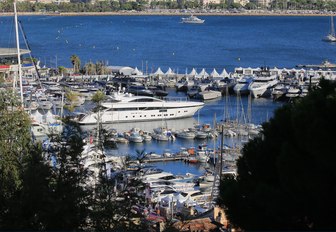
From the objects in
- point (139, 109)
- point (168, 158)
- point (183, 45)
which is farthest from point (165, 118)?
point (183, 45)

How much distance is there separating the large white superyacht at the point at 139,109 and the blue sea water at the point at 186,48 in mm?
177

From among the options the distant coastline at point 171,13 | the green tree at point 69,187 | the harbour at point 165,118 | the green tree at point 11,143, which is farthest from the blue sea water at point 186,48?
the distant coastline at point 171,13

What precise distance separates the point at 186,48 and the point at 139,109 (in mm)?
15468

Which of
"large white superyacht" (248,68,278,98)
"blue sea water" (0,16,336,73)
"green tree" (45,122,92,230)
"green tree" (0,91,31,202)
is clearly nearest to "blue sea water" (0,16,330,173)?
"blue sea water" (0,16,336,73)

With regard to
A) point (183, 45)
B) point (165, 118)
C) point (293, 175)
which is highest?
point (293, 175)

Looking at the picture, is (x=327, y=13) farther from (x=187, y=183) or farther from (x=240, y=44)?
(x=187, y=183)

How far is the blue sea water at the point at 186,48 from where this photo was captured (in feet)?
41.4

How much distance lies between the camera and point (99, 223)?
252cm

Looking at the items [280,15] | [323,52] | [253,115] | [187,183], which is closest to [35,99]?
[253,115]

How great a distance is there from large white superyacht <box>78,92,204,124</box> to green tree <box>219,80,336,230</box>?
8.51 m

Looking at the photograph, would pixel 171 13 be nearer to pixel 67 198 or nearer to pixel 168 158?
pixel 168 158

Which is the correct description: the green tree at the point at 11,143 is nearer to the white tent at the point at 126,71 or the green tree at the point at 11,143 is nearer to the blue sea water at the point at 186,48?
the blue sea water at the point at 186,48

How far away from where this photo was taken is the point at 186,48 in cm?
2659

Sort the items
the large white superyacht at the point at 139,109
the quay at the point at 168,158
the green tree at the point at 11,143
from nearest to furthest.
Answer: the green tree at the point at 11,143, the quay at the point at 168,158, the large white superyacht at the point at 139,109
